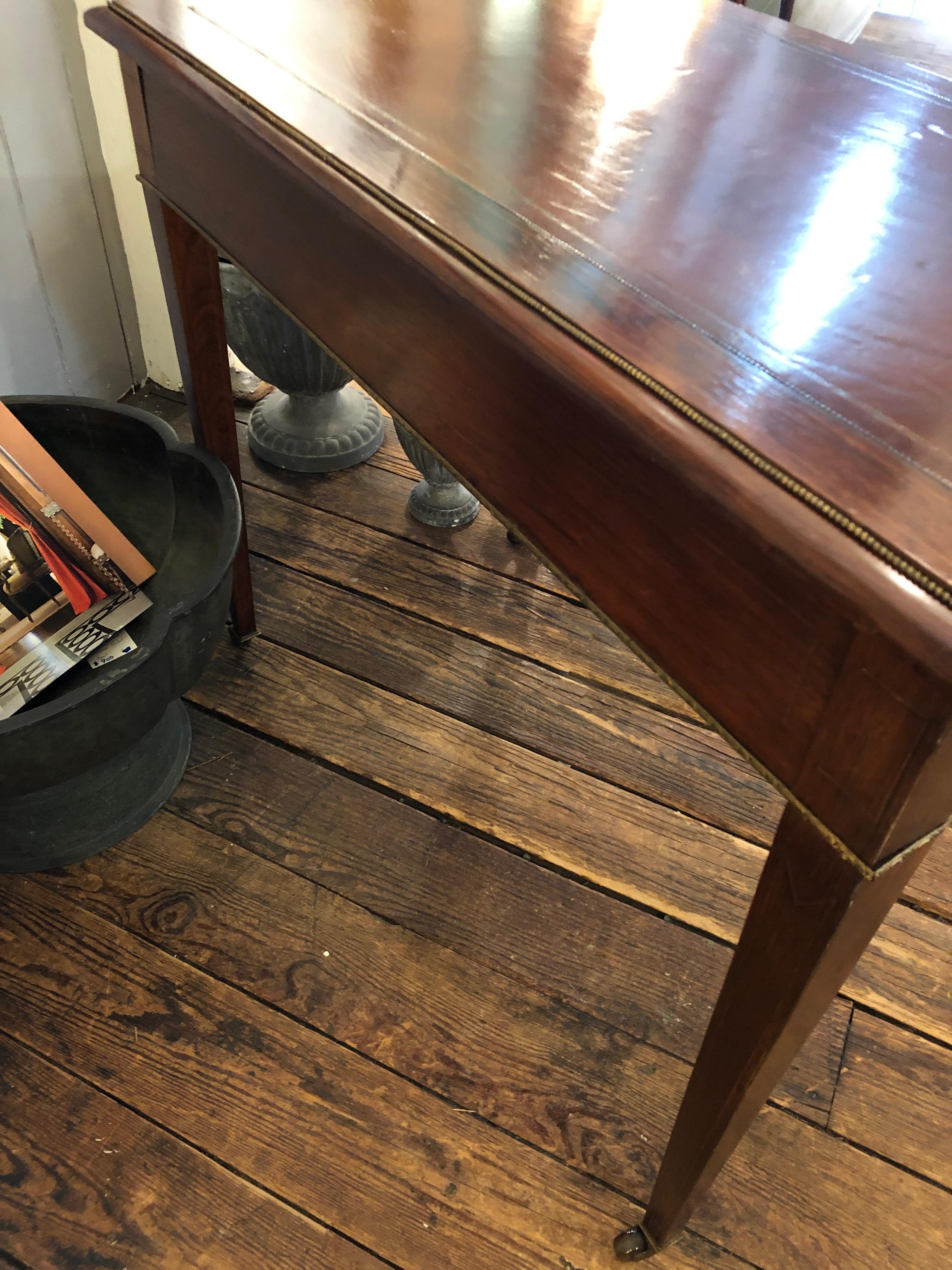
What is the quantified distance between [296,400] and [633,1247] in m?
1.26

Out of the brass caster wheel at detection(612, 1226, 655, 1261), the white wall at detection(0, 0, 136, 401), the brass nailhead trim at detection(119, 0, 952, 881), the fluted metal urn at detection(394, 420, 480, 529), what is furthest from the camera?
the fluted metal urn at detection(394, 420, 480, 529)

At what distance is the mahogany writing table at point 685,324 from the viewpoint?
39 cm

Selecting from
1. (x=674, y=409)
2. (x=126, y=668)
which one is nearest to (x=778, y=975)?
(x=674, y=409)

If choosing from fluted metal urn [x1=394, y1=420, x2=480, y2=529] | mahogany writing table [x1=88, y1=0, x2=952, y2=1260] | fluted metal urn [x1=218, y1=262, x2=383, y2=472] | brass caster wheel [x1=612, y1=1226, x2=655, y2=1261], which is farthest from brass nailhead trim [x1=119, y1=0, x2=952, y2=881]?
fluted metal urn [x1=394, y1=420, x2=480, y2=529]

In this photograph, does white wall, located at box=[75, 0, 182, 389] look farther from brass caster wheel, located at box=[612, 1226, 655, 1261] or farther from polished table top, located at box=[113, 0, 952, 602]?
brass caster wheel, located at box=[612, 1226, 655, 1261]

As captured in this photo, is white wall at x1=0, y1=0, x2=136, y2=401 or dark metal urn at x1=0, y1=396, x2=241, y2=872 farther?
white wall at x1=0, y1=0, x2=136, y2=401

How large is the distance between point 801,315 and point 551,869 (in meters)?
0.76

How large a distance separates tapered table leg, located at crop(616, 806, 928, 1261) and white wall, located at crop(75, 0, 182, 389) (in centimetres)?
111

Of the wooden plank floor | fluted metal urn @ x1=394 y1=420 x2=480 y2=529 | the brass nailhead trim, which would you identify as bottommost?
the wooden plank floor

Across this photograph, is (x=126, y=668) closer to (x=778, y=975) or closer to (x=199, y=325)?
(x=199, y=325)

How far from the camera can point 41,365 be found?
1.42 metres

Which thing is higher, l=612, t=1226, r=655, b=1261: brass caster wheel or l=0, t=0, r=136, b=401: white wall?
l=0, t=0, r=136, b=401: white wall

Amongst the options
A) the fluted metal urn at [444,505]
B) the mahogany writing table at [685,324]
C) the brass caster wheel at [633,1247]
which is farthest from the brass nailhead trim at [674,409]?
the fluted metal urn at [444,505]

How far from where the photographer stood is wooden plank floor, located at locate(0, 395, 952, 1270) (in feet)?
2.76
